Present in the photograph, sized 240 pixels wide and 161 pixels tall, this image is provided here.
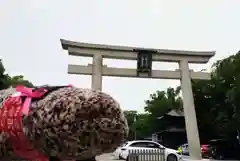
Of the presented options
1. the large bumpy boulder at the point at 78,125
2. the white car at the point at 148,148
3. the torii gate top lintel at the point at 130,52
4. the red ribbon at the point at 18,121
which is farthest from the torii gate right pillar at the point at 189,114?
the large bumpy boulder at the point at 78,125

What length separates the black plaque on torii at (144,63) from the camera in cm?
1530

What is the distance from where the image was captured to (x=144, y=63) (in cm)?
1528

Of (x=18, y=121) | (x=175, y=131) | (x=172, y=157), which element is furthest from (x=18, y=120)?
(x=175, y=131)

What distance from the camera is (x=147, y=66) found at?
1530 cm

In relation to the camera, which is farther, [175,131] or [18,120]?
[175,131]

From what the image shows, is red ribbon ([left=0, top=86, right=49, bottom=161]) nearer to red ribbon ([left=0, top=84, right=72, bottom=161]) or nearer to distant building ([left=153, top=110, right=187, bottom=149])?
red ribbon ([left=0, top=84, right=72, bottom=161])

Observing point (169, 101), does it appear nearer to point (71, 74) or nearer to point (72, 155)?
point (71, 74)

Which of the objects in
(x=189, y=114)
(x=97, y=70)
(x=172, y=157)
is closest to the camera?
(x=172, y=157)

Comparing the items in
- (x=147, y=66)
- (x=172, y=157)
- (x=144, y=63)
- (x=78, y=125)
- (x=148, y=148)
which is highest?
(x=144, y=63)

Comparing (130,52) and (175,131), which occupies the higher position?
(130,52)

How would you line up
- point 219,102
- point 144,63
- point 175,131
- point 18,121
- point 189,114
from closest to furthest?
point 18,121
point 144,63
point 189,114
point 219,102
point 175,131

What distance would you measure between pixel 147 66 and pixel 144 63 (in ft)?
0.65

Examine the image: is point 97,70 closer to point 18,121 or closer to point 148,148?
point 148,148

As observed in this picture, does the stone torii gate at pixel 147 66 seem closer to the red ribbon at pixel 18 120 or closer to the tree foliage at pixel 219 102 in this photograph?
the tree foliage at pixel 219 102
